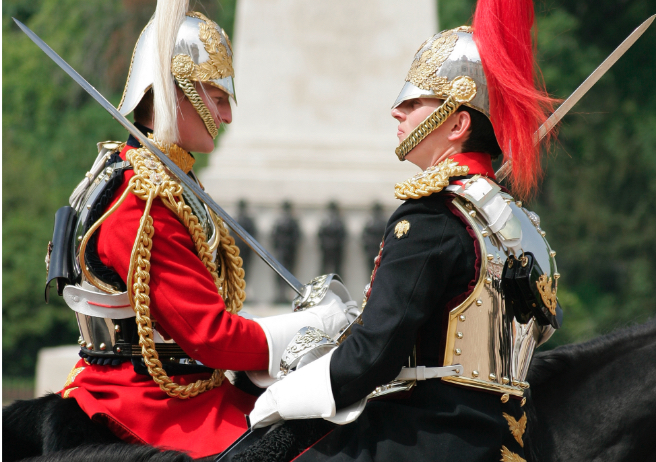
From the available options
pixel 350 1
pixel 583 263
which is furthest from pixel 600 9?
pixel 350 1

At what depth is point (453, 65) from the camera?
2814 mm

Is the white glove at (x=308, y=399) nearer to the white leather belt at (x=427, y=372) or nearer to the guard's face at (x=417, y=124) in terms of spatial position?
the white leather belt at (x=427, y=372)

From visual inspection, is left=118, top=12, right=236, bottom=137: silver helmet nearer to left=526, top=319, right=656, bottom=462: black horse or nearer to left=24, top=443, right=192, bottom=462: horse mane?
left=24, top=443, right=192, bottom=462: horse mane

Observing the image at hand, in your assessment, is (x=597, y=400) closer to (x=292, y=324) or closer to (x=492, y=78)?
(x=292, y=324)

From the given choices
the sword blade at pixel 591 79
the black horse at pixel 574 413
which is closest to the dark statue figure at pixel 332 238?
the black horse at pixel 574 413

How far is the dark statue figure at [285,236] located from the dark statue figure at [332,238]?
31 cm

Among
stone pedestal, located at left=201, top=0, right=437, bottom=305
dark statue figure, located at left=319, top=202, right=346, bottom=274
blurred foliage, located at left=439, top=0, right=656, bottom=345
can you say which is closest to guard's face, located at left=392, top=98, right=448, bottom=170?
dark statue figure, located at left=319, top=202, right=346, bottom=274

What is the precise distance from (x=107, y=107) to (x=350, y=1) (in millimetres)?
8166

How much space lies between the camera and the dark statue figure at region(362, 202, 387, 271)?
1028cm

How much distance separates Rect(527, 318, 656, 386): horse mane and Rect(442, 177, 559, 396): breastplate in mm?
586

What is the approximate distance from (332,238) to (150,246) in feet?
23.8

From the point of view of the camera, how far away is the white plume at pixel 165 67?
11.2 ft

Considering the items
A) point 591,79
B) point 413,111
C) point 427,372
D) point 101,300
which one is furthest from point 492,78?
point 101,300

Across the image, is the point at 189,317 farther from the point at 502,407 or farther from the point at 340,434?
the point at 502,407
